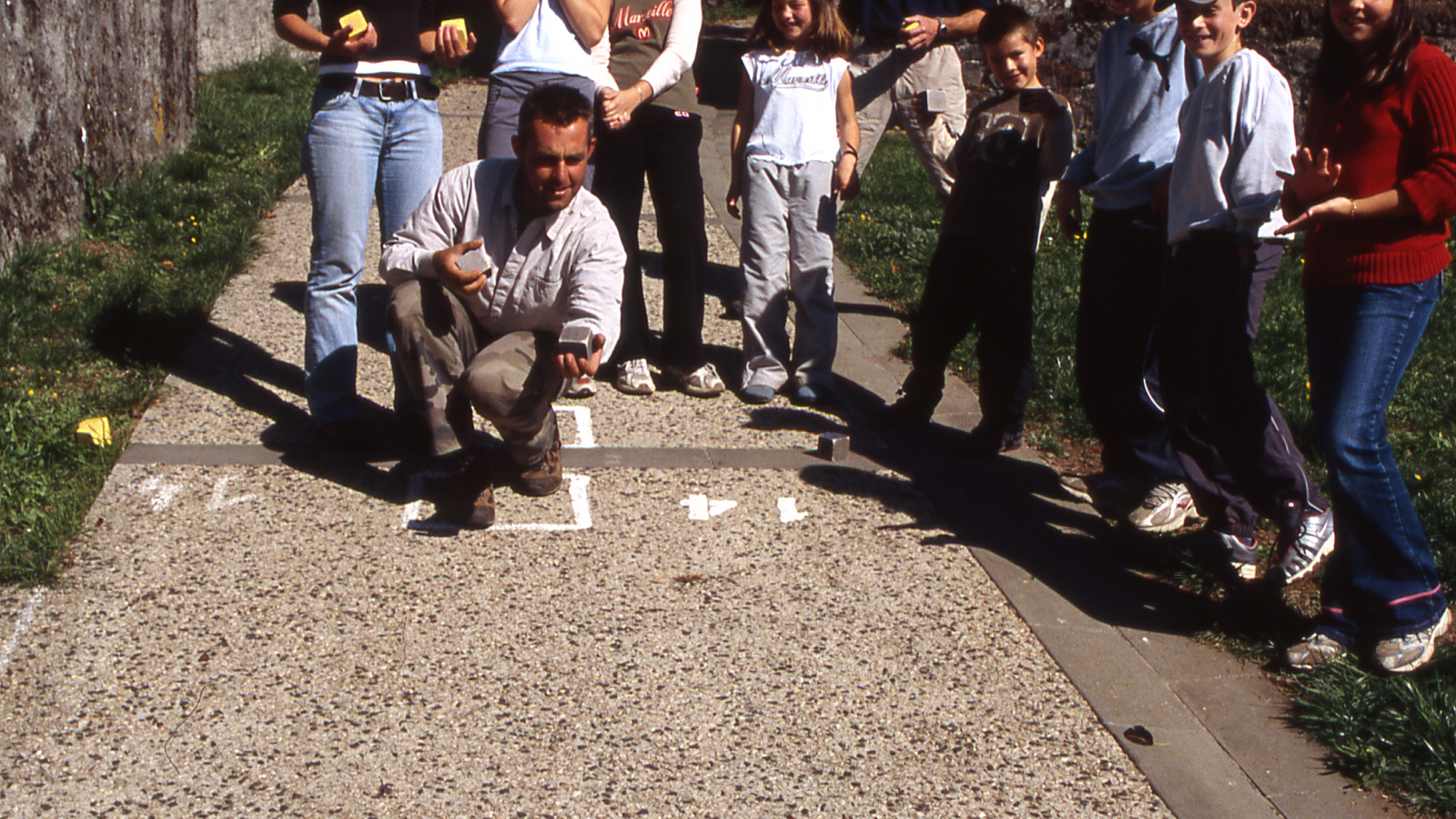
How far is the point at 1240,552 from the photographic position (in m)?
3.93

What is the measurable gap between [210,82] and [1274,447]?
31.7ft

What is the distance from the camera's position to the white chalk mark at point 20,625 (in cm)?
327

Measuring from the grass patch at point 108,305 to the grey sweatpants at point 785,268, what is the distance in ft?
7.63

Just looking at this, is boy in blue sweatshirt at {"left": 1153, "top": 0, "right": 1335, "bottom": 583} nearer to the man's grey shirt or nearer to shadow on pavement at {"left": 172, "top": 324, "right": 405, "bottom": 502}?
the man's grey shirt

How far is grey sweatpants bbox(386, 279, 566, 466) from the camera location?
13.7ft

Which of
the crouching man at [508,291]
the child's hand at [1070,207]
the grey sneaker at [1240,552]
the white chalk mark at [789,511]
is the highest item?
the child's hand at [1070,207]

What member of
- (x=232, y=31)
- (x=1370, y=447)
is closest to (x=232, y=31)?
(x=232, y=31)

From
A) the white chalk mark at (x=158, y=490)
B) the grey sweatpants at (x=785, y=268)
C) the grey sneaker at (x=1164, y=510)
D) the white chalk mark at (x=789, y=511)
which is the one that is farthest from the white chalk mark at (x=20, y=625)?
the grey sneaker at (x=1164, y=510)

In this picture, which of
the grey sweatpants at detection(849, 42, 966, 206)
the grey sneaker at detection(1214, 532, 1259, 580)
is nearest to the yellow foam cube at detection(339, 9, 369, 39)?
the grey sweatpants at detection(849, 42, 966, 206)

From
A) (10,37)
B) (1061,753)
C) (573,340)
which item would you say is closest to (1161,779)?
(1061,753)

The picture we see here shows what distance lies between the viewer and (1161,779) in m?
3.05

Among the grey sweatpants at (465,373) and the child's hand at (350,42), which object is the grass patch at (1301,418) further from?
the child's hand at (350,42)

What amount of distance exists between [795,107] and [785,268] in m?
0.64

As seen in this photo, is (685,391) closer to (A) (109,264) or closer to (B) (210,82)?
(A) (109,264)
